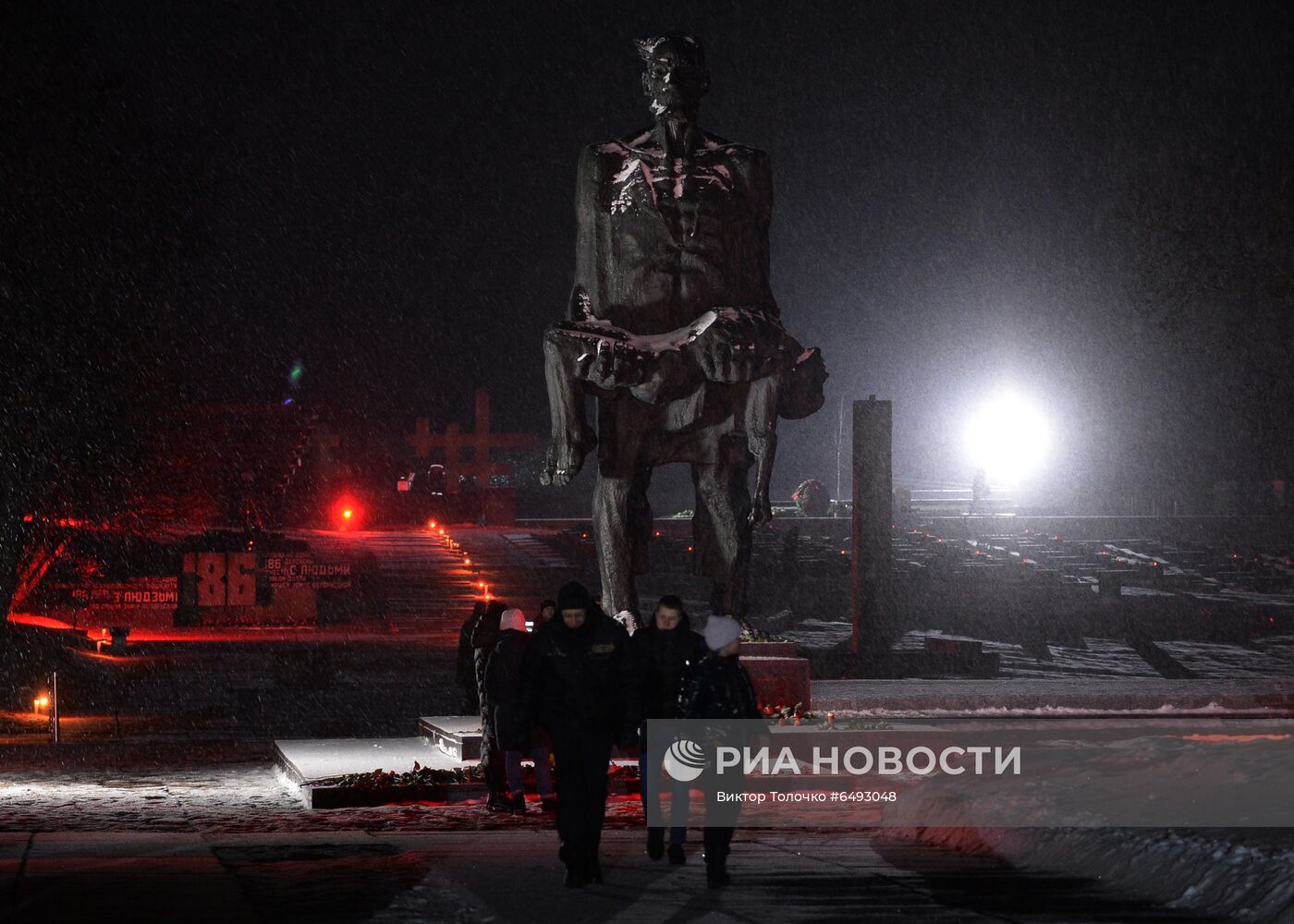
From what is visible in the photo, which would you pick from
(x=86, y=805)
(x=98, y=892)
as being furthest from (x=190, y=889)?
(x=86, y=805)

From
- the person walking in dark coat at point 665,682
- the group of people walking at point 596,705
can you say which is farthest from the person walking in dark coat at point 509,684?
the group of people walking at point 596,705

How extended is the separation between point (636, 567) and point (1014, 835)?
176 inches

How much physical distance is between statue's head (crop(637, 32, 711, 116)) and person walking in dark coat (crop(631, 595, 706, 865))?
4.37 meters

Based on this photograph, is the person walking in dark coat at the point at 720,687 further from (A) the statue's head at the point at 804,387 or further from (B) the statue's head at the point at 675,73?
(B) the statue's head at the point at 675,73

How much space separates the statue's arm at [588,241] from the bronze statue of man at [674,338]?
0.01 m

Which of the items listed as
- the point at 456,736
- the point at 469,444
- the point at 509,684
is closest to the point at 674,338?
the point at 509,684

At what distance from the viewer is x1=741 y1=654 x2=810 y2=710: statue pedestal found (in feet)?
38.8

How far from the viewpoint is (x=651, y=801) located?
739 cm

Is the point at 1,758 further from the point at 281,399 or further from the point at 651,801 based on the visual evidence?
the point at 281,399

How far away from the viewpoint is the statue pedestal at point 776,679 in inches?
466

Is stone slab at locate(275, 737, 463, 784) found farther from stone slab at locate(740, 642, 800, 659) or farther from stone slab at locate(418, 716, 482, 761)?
stone slab at locate(740, 642, 800, 659)
